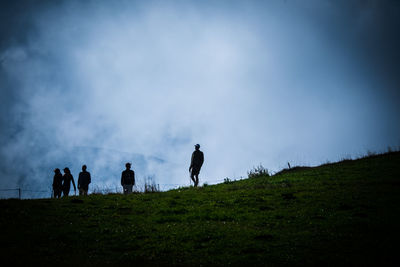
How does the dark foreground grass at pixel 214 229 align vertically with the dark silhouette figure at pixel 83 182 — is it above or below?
below

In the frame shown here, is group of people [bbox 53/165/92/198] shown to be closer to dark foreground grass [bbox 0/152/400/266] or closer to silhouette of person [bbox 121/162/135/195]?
silhouette of person [bbox 121/162/135/195]

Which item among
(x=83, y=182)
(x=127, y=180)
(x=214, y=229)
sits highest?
(x=83, y=182)

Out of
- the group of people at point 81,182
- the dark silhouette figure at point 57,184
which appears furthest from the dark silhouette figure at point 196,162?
the dark silhouette figure at point 57,184

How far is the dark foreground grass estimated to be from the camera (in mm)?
9570

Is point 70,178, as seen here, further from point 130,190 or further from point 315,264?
point 315,264

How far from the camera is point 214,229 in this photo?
40.7 feet

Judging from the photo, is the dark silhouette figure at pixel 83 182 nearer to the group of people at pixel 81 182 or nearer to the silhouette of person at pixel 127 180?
the group of people at pixel 81 182

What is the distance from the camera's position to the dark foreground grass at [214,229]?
9570 millimetres

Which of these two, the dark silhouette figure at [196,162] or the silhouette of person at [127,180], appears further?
the dark silhouette figure at [196,162]

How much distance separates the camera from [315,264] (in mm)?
8922

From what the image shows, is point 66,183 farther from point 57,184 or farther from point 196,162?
point 196,162

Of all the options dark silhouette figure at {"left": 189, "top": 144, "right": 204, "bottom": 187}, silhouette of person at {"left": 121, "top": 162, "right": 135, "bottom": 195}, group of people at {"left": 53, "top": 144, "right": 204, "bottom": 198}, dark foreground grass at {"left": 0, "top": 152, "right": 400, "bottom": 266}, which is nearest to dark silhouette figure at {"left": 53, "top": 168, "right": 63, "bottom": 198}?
group of people at {"left": 53, "top": 144, "right": 204, "bottom": 198}

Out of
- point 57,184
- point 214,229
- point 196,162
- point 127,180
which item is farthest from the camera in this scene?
point 196,162

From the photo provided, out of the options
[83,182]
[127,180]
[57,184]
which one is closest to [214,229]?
[127,180]
